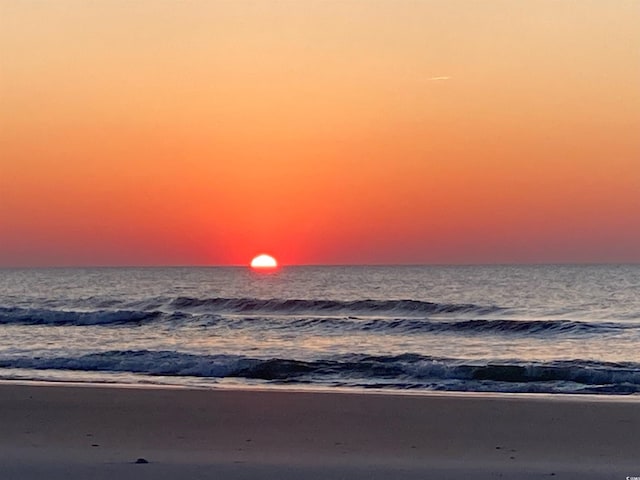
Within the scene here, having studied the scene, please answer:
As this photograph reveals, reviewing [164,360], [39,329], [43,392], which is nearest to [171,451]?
[43,392]

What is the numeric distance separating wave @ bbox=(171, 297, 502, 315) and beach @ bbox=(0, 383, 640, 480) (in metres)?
26.3

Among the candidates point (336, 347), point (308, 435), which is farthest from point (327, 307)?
point (308, 435)

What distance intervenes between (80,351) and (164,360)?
376 cm

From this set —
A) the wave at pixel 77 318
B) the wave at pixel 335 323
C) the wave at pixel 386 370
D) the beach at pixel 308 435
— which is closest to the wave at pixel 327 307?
the wave at pixel 335 323

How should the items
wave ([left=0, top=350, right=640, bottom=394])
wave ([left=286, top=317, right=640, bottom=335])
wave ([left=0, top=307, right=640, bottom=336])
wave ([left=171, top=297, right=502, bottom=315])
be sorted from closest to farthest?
wave ([left=0, top=350, right=640, bottom=394]), wave ([left=286, top=317, right=640, bottom=335]), wave ([left=0, top=307, right=640, bottom=336]), wave ([left=171, top=297, right=502, bottom=315])

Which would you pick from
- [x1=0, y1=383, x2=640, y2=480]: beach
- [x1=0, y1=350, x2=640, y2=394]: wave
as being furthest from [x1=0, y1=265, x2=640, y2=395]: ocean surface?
[x1=0, y1=383, x2=640, y2=480]: beach

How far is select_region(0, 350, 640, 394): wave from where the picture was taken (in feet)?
49.1

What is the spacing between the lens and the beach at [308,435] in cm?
744

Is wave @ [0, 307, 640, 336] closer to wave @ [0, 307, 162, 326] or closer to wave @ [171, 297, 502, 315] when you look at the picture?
wave @ [0, 307, 162, 326]

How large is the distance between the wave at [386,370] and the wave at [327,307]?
1955 cm

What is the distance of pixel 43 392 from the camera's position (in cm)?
1202

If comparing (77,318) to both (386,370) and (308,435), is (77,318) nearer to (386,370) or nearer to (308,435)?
(386,370)

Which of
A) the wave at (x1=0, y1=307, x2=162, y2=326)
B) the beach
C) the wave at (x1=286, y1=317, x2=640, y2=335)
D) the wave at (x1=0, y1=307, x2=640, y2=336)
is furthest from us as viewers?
the wave at (x1=0, y1=307, x2=162, y2=326)

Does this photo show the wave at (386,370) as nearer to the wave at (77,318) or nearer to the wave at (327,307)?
the wave at (77,318)
